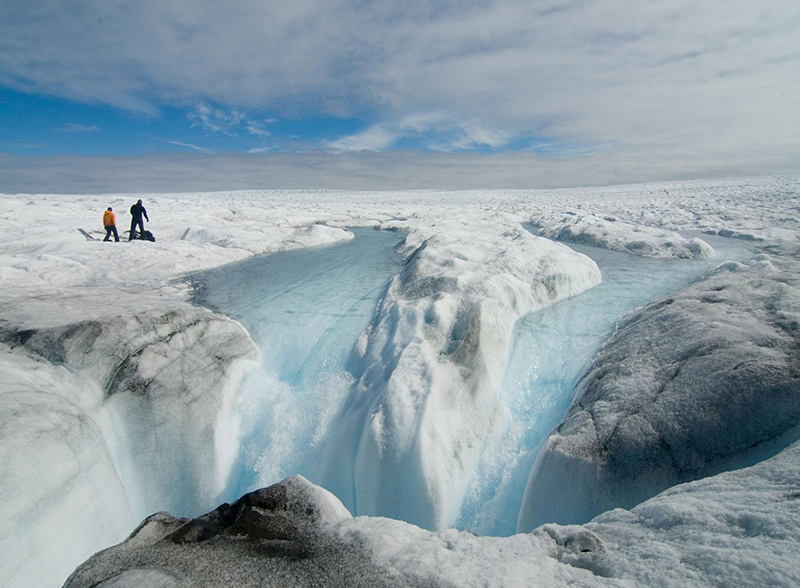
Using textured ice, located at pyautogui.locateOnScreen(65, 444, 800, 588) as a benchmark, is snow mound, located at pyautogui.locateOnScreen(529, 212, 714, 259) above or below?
above

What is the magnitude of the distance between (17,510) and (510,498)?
4481 millimetres

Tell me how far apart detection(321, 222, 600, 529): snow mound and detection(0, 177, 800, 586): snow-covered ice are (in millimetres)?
25

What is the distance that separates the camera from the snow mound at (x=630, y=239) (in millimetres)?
12219

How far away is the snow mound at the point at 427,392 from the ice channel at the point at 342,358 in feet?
0.93

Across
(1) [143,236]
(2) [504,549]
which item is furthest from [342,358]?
(1) [143,236]

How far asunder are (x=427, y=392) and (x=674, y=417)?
2.54 meters

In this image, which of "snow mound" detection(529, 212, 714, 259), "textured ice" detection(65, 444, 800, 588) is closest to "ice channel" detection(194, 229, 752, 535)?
"snow mound" detection(529, 212, 714, 259)

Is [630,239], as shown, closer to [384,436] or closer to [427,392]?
[427,392]

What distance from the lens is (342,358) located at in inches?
258

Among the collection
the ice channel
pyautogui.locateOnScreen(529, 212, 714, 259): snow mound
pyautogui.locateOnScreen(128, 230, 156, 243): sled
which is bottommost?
the ice channel

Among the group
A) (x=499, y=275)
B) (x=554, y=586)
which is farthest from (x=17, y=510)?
(x=499, y=275)

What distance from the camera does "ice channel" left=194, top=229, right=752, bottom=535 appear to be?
4.98 metres

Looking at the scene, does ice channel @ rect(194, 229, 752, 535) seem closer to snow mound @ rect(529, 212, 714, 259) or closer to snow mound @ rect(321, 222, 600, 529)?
snow mound @ rect(321, 222, 600, 529)

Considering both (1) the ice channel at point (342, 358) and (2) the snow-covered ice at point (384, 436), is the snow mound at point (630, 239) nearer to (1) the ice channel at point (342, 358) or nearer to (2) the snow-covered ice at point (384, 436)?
(1) the ice channel at point (342, 358)
